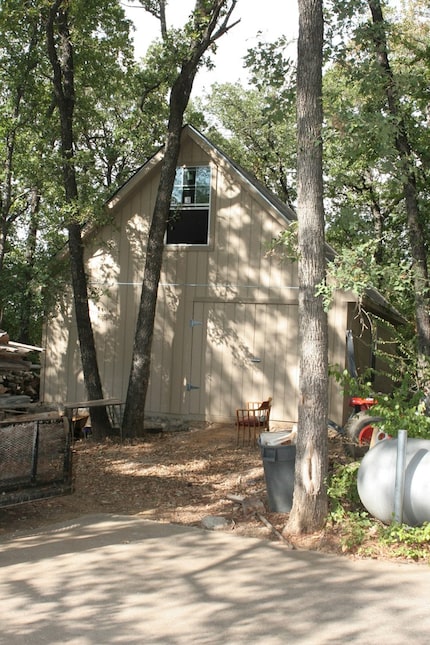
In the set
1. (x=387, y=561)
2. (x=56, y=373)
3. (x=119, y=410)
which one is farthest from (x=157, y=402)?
(x=387, y=561)

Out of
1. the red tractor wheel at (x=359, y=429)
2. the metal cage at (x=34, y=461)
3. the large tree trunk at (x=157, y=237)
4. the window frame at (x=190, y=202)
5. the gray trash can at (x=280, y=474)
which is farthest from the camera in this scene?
the window frame at (x=190, y=202)

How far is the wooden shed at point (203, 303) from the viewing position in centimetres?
1476

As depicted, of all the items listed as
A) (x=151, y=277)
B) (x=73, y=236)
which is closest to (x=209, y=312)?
(x=151, y=277)

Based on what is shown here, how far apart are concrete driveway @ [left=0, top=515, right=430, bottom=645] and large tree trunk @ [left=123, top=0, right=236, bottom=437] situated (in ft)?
22.8

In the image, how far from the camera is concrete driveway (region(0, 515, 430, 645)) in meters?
4.94

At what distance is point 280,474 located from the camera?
27.2 feet

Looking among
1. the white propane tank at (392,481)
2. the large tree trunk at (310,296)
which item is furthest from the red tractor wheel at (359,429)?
the white propane tank at (392,481)

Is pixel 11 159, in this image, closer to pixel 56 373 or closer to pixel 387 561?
pixel 56 373

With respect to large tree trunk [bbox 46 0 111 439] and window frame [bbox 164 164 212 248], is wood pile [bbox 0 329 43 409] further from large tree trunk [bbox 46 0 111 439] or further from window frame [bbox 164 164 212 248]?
window frame [bbox 164 164 212 248]

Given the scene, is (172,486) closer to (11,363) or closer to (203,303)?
(11,363)

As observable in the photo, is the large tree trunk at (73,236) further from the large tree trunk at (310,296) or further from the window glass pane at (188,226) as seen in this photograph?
the large tree trunk at (310,296)

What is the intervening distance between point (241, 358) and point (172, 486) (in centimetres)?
509

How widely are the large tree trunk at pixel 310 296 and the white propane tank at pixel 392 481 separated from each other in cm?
54

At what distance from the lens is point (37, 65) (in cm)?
1698
